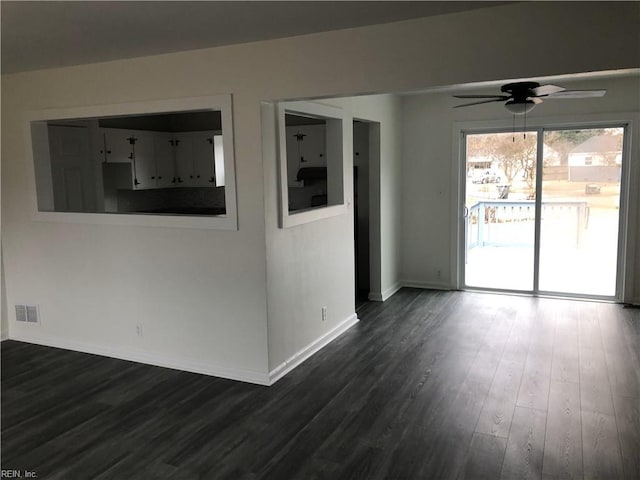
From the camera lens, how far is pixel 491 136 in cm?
672

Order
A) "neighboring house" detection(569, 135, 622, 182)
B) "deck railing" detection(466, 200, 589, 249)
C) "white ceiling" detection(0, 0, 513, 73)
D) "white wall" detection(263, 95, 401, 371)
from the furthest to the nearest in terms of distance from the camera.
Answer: "deck railing" detection(466, 200, 589, 249), "neighboring house" detection(569, 135, 622, 182), "white wall" detection(263, 95, 401, 371), "white ceiling" detection(0, 0, 513, 73)

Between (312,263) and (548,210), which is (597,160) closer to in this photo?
(548,210)

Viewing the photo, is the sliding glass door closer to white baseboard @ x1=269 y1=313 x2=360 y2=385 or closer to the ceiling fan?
the ceiling fan

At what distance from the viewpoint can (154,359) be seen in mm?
4555

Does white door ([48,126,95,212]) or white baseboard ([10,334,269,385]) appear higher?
white door ([48,126,95,212])

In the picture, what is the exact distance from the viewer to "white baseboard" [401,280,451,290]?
7.12 m

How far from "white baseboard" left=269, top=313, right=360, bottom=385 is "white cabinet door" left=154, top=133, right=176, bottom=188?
3.35 metres

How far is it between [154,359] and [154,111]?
2088mm

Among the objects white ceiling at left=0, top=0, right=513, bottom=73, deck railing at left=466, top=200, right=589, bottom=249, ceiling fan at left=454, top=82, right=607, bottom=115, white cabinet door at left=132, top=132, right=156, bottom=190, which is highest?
white ceiling at left=0, top=0, right=513, bottom=73

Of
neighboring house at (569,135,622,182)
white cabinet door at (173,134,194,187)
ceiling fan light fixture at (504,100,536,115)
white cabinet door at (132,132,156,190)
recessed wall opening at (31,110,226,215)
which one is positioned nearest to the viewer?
ceiling fan light fixture at (504,100,536,115)

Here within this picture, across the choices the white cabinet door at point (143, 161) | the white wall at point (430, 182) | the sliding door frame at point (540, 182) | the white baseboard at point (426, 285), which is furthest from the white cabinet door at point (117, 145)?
the sliding door frame at point (540, 182)

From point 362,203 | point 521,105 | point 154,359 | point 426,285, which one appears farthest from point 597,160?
point 154,359

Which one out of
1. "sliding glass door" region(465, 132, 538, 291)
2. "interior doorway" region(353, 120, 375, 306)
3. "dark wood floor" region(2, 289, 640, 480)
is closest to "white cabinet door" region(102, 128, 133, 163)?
"dark wood floor" region(2, 289, 640, 480)

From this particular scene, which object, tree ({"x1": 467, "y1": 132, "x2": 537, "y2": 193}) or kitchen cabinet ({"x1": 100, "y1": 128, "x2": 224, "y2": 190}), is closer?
tree ({"x1": 467, "y1": 132, "x2": 537, "y2": 193})
